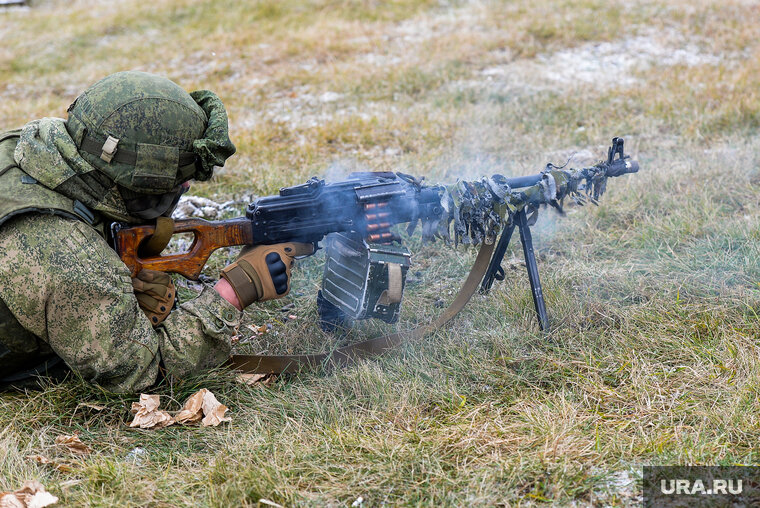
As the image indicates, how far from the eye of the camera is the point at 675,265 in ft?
15.1

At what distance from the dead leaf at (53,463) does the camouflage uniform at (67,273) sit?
44 centimetres

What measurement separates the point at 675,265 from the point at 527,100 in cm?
395

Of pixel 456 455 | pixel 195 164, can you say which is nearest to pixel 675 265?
pixel 456 455

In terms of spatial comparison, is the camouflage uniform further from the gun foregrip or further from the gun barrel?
the gun foregrip

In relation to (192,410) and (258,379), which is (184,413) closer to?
(192,410)

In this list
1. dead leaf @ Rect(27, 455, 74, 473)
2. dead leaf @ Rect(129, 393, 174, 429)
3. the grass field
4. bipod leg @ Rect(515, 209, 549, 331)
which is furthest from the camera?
bipod leg @ Rect(515, 209, 549, 331)

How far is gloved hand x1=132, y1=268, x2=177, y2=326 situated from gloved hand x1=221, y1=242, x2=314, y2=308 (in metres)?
0.34

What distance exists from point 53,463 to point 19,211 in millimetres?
1219

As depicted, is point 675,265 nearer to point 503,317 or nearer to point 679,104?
point 503,317

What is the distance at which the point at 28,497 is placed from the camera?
2711 mm

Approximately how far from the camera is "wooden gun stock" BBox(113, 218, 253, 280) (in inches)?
136

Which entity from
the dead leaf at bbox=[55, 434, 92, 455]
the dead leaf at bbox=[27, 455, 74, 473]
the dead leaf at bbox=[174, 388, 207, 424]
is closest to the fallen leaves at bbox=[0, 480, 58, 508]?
the dead leaf at bbox=[27, 455, 74, 473]

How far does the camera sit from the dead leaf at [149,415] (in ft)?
11.1

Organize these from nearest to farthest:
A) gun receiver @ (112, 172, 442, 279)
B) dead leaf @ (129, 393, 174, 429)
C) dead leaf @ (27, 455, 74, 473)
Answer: dead leaf @ (27, 455, 74, 473) < dead leaf @ (129, 393, 174, 429) < gun receiver @ (112, 172, 442, 279)
